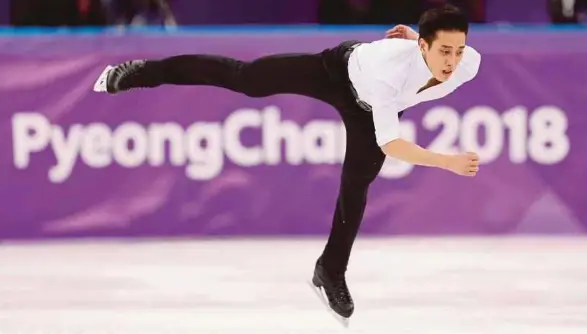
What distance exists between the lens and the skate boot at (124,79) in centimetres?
483

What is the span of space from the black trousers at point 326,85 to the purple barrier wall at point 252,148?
225cm

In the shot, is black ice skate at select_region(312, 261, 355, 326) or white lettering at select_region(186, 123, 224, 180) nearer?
black ice skate at select_region(312, 261, 355, 326)

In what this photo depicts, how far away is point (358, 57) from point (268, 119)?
8.80ft

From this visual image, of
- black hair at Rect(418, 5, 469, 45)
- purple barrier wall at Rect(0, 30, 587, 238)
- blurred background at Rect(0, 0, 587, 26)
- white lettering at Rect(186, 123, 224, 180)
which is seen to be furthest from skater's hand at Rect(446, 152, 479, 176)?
blurred background at Rect(0, 0, 587, 26)

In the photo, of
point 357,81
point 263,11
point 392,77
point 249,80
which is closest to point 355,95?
point 357,81

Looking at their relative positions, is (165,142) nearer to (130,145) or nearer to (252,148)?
(130,145)

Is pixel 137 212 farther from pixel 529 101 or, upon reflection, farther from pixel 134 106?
pixel 529 101

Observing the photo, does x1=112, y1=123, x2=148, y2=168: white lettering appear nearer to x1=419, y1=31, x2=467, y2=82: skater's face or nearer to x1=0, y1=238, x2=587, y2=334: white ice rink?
x1=0, y1=238, x2=587, y2=334: white ice rink

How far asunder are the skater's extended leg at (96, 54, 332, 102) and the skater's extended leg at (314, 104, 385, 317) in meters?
0.22

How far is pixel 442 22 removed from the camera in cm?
402

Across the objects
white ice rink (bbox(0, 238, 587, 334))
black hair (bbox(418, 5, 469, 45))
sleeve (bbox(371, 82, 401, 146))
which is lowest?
white ice rink (bbox(0, 238, 587, 334))

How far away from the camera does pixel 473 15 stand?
817 centimetres

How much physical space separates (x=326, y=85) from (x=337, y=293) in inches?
37.2

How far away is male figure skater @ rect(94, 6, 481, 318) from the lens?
4035 millimetres
